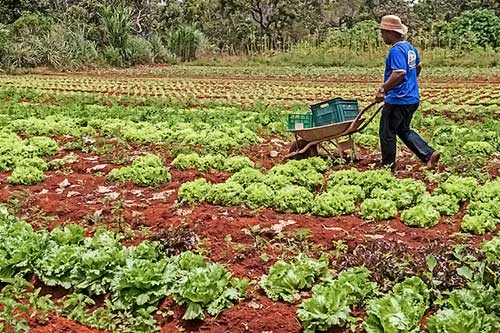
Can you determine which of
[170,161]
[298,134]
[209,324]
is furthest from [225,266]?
[170,161]

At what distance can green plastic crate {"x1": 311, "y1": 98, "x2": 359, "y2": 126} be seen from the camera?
25.7ft

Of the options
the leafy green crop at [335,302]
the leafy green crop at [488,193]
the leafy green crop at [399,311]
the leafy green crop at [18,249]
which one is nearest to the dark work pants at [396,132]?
the leafy green crop at [488,193]

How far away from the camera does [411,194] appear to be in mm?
6449

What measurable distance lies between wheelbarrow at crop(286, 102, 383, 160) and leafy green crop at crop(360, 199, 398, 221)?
1.56 m

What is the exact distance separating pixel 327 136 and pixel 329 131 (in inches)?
4.2

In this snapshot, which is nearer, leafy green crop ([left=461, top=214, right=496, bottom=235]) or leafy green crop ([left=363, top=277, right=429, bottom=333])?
leafy green crop ([left=363, top=277, right=429, bottom=333])

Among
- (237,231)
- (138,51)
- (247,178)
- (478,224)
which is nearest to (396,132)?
(247,178)

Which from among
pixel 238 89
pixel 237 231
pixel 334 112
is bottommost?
pixel 238 89

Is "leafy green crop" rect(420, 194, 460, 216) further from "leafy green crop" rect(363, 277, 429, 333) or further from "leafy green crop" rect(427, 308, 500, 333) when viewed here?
"leafy green crop" rect(427, 308, 500, 333)

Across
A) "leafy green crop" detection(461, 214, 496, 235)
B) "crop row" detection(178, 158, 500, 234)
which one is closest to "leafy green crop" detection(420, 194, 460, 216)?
"crop row" detection(178, 158, 500, 234)

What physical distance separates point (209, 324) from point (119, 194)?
125 inches

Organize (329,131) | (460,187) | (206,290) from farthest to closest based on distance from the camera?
(329,131)
(460,187)
(206,290)

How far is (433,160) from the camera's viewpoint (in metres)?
7.53

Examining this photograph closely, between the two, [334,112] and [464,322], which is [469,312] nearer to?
[464,322]
